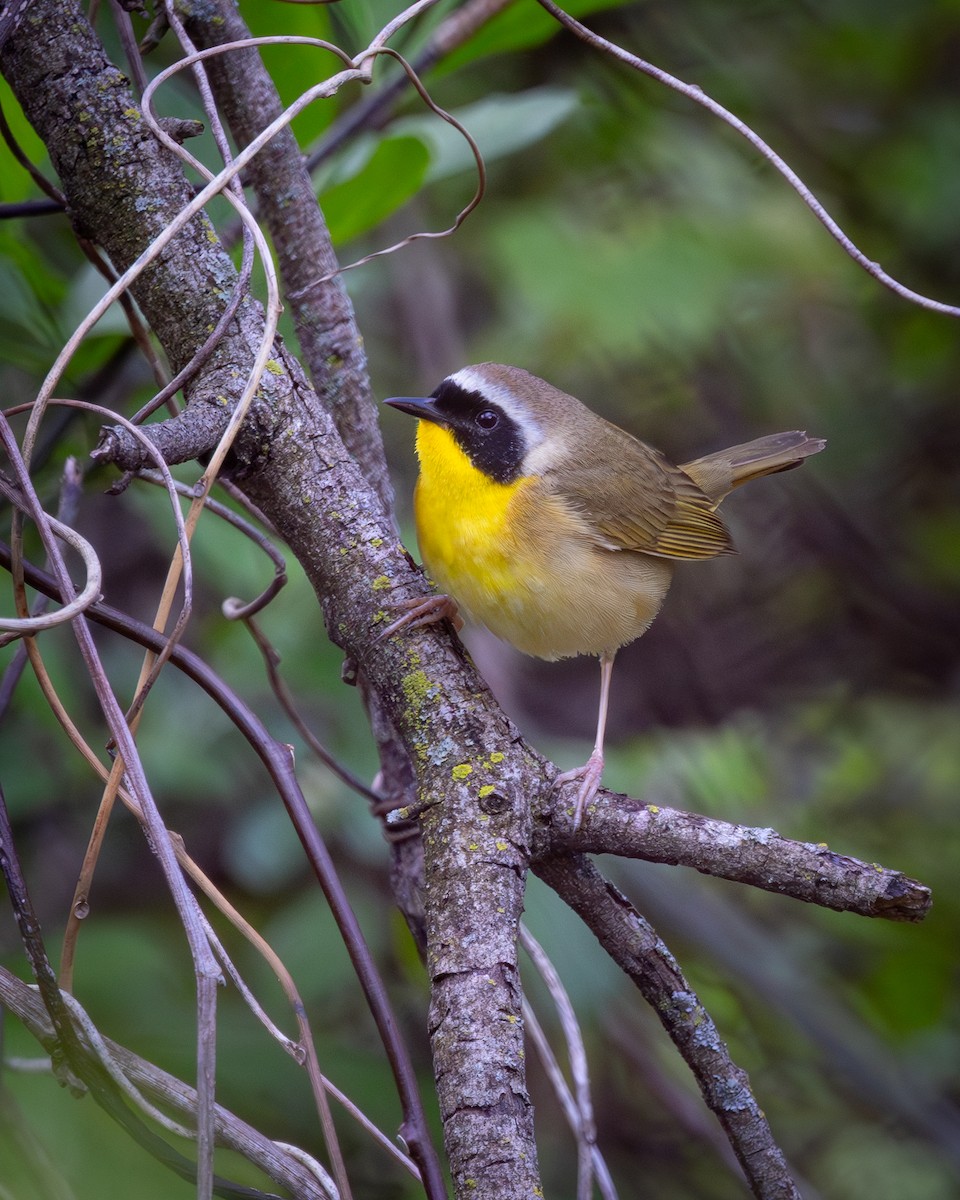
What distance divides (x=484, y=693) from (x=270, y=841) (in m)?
2.01

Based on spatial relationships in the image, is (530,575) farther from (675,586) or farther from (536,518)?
(675,586)

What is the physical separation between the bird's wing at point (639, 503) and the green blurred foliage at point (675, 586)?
2.50ft

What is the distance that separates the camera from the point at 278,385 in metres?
1.71

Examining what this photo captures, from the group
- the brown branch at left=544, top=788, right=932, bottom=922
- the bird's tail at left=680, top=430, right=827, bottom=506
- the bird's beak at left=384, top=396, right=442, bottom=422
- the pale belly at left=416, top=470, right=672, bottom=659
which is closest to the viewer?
the brown branch at left=544, top=788, right=932, bottom=922

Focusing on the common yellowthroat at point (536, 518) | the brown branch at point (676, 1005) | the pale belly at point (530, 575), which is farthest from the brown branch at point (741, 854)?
the pale belly at point (530, 575)

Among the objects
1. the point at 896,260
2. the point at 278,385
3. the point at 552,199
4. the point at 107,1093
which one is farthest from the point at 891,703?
the point at 107,1093

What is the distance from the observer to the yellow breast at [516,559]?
2.56 m

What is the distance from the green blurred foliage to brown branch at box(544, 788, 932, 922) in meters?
1.09

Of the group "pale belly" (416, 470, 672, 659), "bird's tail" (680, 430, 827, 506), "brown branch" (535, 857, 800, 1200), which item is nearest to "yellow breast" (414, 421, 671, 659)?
"pale belly" (416, 470, 672, 659)

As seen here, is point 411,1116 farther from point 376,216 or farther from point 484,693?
point 376,216

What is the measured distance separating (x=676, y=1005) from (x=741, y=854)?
1.13 ft

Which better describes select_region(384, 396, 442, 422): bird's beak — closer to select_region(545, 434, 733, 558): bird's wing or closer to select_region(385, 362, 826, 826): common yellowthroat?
select_region(385, 362, 826, 826): common yellowthroat

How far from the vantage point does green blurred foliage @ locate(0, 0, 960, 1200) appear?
101 inches

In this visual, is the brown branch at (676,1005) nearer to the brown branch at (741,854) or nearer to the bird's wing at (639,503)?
the brown branch at (741,854)
